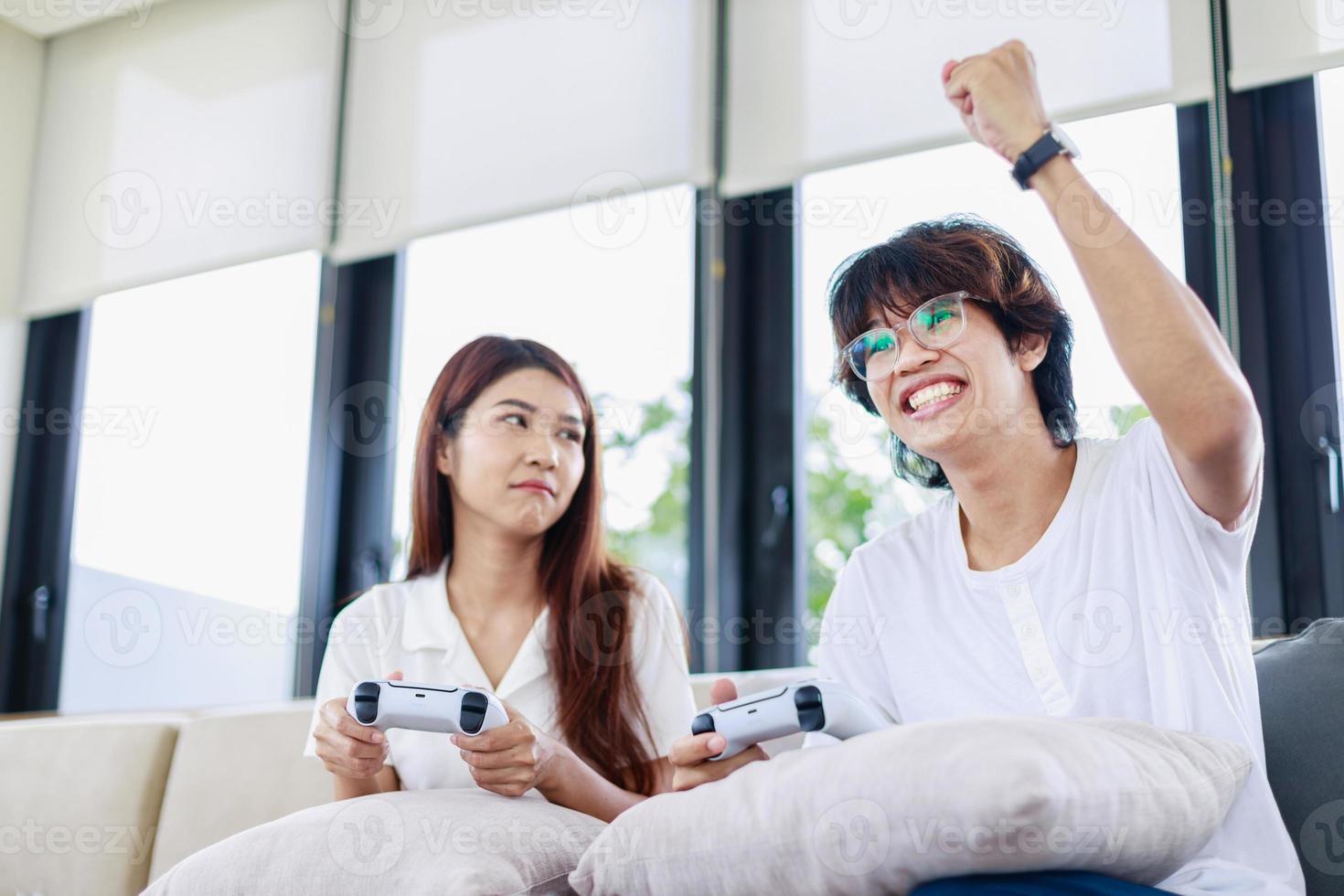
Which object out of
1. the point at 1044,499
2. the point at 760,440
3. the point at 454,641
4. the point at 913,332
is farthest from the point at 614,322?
the point at 1044,499

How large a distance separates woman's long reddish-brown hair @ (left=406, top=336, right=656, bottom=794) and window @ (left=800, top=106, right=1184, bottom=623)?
0.73 metres

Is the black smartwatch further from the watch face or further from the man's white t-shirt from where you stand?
the man's white t-shirt

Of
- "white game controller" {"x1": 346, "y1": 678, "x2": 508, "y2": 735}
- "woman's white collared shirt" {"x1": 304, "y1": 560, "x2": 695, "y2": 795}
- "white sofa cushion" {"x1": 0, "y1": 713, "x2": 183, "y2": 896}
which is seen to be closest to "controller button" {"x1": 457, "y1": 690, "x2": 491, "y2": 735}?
"white game controller" {"x1": 346, "y1": 678, "x2": 508, "y2": 735}

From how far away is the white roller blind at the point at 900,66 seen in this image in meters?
2.60

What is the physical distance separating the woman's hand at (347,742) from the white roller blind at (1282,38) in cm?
204

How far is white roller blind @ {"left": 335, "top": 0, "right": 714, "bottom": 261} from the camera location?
318 centimetres

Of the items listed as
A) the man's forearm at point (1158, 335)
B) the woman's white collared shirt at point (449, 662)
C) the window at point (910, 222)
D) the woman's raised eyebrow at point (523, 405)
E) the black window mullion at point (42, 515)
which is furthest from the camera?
the black window mullion at point (42, 515)

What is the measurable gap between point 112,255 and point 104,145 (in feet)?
1.24

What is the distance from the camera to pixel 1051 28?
8.91 feet

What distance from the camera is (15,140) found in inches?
152

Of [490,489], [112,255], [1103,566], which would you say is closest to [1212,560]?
[1103,566]

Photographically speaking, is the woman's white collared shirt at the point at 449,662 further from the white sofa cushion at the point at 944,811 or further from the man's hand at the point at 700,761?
the white sofa cushion at the point at 944,811

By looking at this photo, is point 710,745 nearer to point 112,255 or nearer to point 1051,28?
point 1051,28

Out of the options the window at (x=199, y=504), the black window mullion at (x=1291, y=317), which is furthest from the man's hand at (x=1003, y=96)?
the window at (x=199, y=504)
